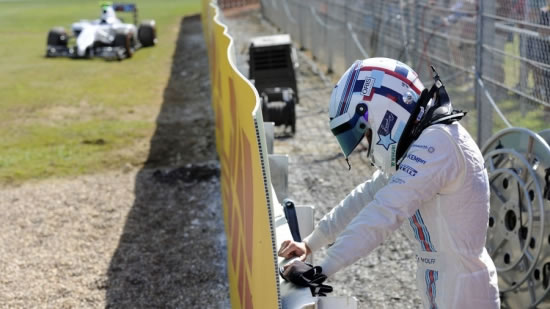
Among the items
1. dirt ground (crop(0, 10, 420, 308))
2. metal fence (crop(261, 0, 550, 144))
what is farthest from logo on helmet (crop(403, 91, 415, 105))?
metal fence (crop(261, 0, 550, 144))

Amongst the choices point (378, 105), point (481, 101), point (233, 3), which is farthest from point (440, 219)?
point (233, 3)

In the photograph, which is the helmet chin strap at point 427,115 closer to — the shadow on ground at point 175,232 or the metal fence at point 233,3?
the shadow on ground at point 175,232

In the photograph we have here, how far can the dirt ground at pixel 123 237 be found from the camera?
6203 millimetres

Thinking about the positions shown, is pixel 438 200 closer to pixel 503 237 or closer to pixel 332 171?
pixel 503 237

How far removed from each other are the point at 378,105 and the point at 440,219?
551mm

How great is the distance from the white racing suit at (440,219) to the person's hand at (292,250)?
297 mm

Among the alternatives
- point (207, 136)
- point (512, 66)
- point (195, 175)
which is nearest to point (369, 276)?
point (512, 66)

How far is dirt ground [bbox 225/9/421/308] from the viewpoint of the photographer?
19.1 feet

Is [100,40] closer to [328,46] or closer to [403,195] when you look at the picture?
[328,46]

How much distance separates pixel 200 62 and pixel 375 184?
17.2 metres

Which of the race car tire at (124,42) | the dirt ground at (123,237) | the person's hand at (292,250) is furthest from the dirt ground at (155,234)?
the race car tire at (124,42)

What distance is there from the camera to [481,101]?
7781 mm

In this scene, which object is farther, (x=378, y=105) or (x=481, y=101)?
(x=481, y=101)

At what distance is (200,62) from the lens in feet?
66.9
